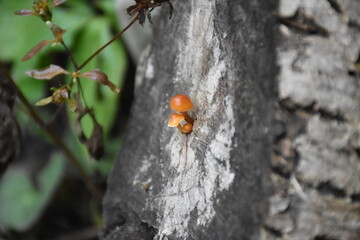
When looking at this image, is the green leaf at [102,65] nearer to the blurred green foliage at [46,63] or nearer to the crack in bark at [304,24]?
the blurred green foliage at [46,63]

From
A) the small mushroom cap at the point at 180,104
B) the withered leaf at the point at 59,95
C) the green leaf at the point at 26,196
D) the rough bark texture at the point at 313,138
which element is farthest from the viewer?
the green leaf at the point at 26,196

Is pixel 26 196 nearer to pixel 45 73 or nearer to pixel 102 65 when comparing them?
pixel 102 65

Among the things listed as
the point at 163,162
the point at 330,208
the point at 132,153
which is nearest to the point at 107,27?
the point at 132,153

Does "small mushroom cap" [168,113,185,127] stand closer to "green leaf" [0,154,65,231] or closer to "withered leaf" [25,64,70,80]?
"withered leaf" [25,64,70,80]

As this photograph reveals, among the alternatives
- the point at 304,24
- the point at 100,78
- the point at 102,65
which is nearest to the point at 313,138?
the point at 304,24

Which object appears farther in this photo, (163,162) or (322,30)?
(163,162)

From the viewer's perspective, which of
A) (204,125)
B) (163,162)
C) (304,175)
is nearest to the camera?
(304,175)

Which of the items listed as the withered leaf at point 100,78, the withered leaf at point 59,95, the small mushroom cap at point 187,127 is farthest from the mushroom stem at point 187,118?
the withered leaf at point 59,95

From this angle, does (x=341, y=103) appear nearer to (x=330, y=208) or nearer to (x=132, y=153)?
(x=330, y=208)
